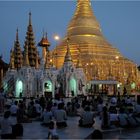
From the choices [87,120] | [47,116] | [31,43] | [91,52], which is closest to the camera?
[87,120]

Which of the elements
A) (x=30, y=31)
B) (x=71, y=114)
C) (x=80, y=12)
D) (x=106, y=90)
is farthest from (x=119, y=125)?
(x=80, y=12)

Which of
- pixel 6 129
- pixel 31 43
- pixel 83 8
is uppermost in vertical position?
pixel 83 8

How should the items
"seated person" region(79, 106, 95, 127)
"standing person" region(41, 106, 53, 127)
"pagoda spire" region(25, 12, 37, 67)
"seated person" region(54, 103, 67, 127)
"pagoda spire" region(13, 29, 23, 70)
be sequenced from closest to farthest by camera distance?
"seated person" region(54, 103, 67, 127) → "seated person" region(79, 106, 95, 127) → "standing person" region(41, 106, 53, 127) → "pagoda spire" region(25, 12, 37, 67) → "pagoda spire" region(13, 29, 23, 70)

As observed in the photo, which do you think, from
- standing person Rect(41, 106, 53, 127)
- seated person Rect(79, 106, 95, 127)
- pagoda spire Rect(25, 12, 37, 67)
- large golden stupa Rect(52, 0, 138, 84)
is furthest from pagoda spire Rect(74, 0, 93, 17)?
seated person Rect(79, 106, 95, 127)

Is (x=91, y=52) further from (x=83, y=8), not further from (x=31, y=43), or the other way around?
(x=83, y=8)

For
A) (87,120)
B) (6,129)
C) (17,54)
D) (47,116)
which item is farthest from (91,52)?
(6,129)

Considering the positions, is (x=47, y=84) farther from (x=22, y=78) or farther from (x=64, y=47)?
(x=64, y=47)

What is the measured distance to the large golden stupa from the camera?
5603 cm

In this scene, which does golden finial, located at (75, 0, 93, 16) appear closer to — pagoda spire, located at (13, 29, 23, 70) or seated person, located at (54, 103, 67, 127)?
pagoda spire, located at (13, 29, 23, 70)

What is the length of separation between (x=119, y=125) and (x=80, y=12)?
50.5 meters

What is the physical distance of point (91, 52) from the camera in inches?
2315

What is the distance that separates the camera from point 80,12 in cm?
6575

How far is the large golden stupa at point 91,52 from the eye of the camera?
2206 inches

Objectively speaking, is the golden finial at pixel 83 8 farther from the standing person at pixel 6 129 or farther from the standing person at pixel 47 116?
the standing person at pixel 6 129
